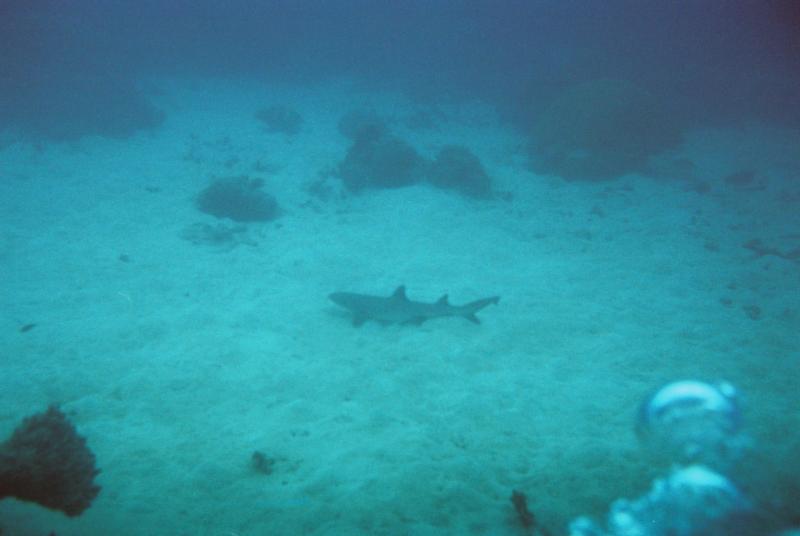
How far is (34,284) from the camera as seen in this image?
10.6 metres

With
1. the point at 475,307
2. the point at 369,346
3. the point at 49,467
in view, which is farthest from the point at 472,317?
the point at 49,467

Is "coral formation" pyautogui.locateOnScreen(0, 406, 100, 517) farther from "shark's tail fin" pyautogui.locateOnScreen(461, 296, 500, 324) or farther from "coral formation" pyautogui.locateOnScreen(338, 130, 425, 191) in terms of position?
"coral formation" pyautogui.locateOnScreen(338, 130, 425, 191)

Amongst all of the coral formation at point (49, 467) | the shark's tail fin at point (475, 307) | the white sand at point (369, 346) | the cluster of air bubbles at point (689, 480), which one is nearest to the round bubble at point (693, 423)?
the cluster of air bubbles at point (689, 480)

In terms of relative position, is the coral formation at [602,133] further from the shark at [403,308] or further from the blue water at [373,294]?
the shark at [403,308]

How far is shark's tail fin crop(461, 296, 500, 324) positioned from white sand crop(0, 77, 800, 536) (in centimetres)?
45

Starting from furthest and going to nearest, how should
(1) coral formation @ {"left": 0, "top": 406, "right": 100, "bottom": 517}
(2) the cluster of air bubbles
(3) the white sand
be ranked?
1. (3) the white sand
2. (2) the cluster of air bubbles
3. (1) coral formation @ {"left": 0, "top": 406, "right": 100, "bottom": 517}

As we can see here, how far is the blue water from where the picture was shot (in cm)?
588

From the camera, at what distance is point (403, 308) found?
9555mm

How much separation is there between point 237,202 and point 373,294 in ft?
26.8

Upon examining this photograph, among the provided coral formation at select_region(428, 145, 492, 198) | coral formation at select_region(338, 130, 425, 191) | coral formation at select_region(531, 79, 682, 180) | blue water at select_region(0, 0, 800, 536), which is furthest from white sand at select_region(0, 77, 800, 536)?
coral formation at select_region(531, 79, 682, 180)

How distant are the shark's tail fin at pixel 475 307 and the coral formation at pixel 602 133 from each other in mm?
15473

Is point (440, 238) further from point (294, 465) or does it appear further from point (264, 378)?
point (294, 465)

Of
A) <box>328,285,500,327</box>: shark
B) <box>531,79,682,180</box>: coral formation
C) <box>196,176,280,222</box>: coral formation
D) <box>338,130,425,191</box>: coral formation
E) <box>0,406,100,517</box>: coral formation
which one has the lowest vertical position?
<box>0,406,100,517</box>: coral formation

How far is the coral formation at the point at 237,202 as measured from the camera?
15898 millimetres
